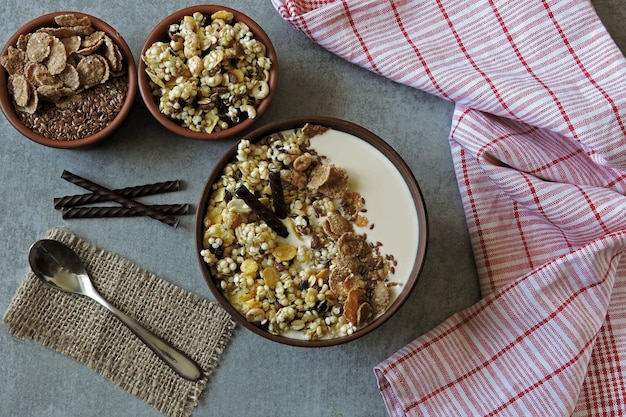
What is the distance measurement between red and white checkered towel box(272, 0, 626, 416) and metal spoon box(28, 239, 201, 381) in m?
0.47

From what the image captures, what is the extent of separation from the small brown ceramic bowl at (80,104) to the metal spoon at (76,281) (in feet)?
0.84

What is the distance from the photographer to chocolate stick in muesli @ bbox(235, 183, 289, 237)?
1372mm

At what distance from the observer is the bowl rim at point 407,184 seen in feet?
4.67

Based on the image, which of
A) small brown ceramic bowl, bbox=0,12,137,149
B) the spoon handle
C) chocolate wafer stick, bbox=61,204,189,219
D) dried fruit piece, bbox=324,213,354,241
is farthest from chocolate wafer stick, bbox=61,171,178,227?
dried fruit piece, bbox=324,213,354,241

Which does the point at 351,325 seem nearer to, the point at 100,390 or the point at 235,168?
the point at 235,168

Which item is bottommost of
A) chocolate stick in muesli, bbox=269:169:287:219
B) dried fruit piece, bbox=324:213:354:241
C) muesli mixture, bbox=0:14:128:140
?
dried fruit piece, bbox=324:213:354:241

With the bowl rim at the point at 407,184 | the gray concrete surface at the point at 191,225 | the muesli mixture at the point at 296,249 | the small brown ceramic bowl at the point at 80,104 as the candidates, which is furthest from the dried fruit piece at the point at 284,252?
the small brown ceramic bowl at the point at 80,104

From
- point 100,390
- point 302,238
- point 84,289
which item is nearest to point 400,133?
point 302,238

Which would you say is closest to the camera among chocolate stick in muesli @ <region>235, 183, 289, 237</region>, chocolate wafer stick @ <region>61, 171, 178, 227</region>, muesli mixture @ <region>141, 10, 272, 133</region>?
chocolate stick in muesli @ <region>235, 183, 289, 237</region>

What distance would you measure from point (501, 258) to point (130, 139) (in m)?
0.96

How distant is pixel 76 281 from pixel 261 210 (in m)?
0.52

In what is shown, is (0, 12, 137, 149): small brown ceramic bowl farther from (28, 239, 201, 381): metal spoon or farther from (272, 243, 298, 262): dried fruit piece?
(272, 243, 298, 262): dried fruit piece

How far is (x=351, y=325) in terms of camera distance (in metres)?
1.43

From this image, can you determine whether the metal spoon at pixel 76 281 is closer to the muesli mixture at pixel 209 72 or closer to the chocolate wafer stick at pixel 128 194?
the chocolate wafer stick at pixel 128 194
